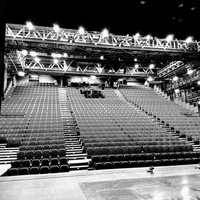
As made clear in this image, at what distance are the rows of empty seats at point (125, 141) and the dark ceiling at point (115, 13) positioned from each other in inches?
142

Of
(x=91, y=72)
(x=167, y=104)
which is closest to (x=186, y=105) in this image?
(x=167, y=104)

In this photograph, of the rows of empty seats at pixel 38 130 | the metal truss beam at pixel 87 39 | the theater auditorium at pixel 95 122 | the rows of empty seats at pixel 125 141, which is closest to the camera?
the theater auditorium at pixel 95 122

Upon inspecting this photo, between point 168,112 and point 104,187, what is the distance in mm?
9903

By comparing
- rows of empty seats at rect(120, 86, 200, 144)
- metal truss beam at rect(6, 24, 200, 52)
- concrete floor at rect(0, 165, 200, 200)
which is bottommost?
concrete floor at rect(0, 165, 200, 200)

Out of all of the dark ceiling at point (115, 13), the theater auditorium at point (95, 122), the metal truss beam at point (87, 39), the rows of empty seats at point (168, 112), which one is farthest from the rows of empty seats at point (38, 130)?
the rows of empty seats at point (168, 112)

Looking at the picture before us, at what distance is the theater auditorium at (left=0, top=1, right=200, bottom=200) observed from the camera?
294 centimetres

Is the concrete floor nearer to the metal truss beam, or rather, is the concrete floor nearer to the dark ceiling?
the dark ceiling

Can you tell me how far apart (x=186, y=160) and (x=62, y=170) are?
3.73 m

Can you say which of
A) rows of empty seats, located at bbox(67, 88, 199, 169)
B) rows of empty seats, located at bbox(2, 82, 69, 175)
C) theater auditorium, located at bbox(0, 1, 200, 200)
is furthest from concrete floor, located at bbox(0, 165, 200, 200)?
rows of empty seats, located at bbox(67, 88, 199, 169)

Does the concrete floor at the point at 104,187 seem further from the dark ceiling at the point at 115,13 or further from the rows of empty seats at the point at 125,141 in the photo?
the dark ceiling at the point at 115,13

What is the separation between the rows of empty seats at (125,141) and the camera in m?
5.40

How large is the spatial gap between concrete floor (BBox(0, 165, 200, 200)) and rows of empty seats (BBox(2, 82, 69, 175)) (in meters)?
1.19

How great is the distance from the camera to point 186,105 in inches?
551

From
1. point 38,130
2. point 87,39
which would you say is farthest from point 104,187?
point 87,39
